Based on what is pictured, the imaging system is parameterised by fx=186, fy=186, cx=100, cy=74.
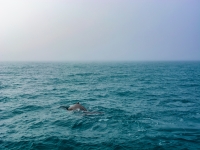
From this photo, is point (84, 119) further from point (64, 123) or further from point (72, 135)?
point (72, 135)

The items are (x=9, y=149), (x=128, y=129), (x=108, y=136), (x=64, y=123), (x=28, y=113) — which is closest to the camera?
(x=9, y=149)

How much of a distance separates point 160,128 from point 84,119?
24.4ft

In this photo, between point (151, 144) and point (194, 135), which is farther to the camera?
point (194, 135)

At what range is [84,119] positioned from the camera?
1912 cm

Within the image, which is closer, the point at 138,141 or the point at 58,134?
the point at 138,141

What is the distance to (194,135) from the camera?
50.3 feet

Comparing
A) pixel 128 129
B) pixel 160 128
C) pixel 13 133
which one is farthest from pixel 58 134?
pixel 160 128

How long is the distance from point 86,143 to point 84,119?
17.6ft

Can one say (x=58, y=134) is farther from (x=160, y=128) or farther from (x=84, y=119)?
(x=160, y=128)

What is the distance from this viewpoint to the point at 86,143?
45.3 feet

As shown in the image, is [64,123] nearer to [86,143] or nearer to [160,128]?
[86,143]

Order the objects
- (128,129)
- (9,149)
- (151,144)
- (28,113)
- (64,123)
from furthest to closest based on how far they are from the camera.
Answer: (28,113) < (64,123) < (128,129) < (151,144) < (9,149)

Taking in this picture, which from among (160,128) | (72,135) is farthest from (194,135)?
(72,135)

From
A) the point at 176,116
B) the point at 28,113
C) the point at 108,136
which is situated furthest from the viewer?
the point at 28,113
